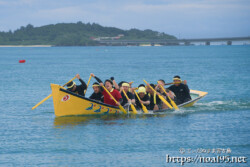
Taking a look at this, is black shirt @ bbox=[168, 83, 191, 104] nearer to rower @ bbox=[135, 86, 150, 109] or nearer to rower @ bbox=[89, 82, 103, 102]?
rower @ bbox=[135, 86, 150, 109]

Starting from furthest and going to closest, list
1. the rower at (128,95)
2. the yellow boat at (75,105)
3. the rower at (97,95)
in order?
the rower at (128,95) < the rower at (97,95) < the yellow boat at (75,105)

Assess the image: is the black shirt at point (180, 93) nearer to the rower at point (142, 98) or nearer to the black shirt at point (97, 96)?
the rower at point (142, 98)

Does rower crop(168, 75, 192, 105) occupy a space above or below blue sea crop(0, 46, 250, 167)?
above

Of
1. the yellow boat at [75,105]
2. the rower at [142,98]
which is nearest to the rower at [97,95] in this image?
the yellow boat at [75,105]

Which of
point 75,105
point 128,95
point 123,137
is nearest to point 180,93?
point 128,95

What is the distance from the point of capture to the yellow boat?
20594mm

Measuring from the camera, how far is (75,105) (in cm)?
2136

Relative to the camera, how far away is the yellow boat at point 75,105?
20.6m

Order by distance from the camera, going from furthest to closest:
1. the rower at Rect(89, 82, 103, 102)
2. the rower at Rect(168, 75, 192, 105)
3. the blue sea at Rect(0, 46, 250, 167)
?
the rower at Rect(168, 75, 192, 105), the rower at Rect(89, 82, 103, 102), the blue sea at Rect(0, 46, 250, 167)

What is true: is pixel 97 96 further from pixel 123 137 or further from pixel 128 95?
pixel 123 137

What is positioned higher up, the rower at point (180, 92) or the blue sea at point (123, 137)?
the rower at point (180, 92)

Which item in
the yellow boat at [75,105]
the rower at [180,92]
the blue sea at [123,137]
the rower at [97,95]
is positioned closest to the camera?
the blue sea at [123,137]

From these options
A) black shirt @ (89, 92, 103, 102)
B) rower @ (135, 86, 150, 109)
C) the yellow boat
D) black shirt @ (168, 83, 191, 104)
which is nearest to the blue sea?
the yellow boat

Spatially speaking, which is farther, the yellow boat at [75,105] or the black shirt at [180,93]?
the black shirt at [180,93]
